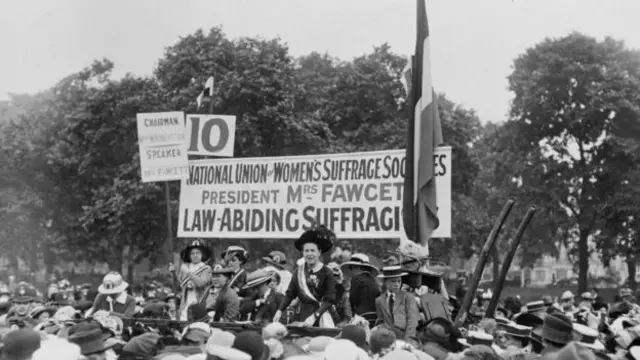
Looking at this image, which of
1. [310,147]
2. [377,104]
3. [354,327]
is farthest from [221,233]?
[377,104]

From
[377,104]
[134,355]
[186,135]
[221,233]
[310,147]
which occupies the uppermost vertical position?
[377,104]

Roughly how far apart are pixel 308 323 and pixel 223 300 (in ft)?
4.52

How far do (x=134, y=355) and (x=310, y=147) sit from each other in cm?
3009

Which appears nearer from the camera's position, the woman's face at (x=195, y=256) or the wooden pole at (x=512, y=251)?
the wooden pole at (x=512, y=251)

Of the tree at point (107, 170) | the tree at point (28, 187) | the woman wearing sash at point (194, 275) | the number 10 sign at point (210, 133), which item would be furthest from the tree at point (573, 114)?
the woman wearing sash at point (194, 275)

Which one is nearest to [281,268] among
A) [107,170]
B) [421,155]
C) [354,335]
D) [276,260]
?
[276,260]

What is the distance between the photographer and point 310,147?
1441 inches

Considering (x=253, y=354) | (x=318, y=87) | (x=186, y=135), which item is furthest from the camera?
(x=318, y=87)

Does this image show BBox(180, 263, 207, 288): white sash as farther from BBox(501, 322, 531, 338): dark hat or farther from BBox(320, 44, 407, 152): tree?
BBox(320, 44, 407, 152): tree

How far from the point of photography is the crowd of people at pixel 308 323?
6.11m

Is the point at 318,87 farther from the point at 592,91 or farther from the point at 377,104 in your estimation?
the point at 592,91

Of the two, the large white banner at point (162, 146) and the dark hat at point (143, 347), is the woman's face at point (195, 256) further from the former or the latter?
the dark hat at point (143, 347)

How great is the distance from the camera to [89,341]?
22.0 feet

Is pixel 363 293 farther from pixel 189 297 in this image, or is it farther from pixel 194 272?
pixel 189 297
